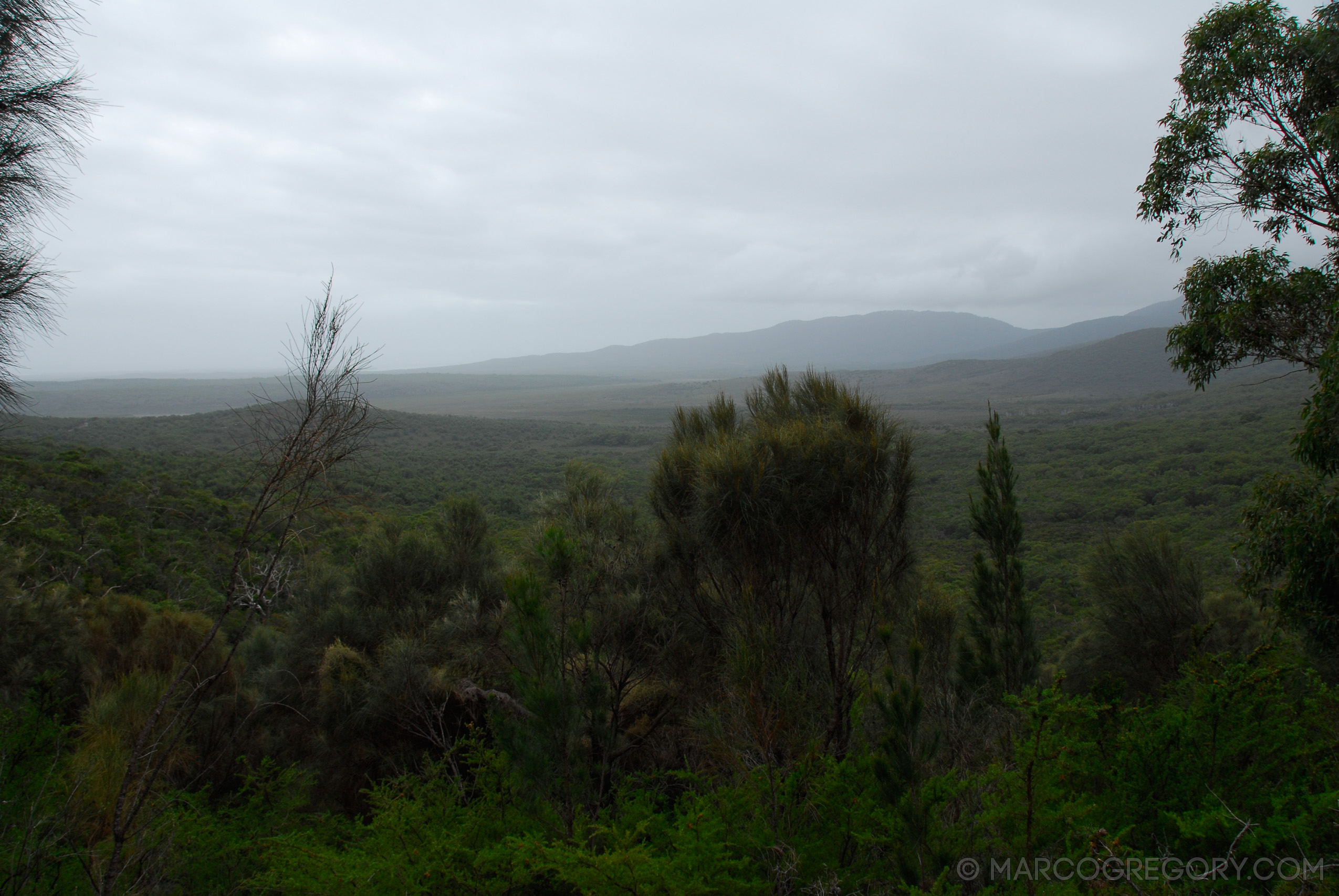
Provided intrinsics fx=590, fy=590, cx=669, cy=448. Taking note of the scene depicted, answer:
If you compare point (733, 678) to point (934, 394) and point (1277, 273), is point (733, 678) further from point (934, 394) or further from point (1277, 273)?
point (934, 394)

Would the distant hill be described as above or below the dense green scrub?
above

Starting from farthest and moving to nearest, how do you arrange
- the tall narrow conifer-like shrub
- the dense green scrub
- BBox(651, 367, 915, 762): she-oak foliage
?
1. BBox(651, 367, 915, 762): she-oak foliage
2. the tall narrow conifer-like shrub
3. the dense green scrub

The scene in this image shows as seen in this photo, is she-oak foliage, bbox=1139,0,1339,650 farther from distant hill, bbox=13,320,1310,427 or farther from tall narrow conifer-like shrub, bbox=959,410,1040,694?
distant hill, bbox=13,320,1310,427

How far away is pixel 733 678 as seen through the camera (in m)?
4.63

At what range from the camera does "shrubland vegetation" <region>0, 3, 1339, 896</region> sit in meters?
3.09

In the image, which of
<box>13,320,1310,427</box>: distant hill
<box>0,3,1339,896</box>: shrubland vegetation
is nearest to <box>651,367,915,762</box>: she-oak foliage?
<box>0,3,1339,896</box>: shrubland vegetation

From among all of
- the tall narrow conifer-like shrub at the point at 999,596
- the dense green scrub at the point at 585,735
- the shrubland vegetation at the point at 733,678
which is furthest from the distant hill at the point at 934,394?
the tall narrow conifer-like shrub at the point at 999,596

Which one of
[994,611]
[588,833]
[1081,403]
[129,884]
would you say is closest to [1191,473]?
[994,611]

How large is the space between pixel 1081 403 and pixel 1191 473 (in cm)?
5064

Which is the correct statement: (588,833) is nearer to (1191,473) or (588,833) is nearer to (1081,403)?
(1191,473)

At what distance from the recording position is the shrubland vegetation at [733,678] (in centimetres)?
309

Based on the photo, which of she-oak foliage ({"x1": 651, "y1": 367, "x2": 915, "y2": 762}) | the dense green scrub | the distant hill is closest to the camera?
the dense green scrub

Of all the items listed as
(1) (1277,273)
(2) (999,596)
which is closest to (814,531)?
(2) (999,596)

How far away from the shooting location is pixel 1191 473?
25.6 meters
